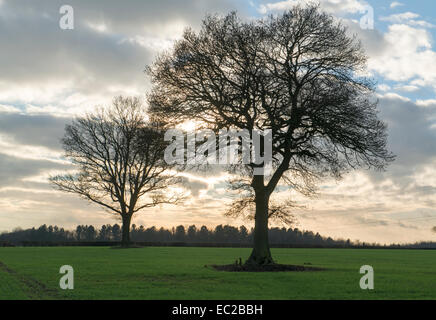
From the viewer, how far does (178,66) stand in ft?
98.2

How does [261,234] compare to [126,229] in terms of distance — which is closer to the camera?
[261,234]

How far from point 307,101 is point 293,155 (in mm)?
4211

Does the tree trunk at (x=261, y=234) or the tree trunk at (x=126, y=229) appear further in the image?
the tree trunk at (x=126, y=229)

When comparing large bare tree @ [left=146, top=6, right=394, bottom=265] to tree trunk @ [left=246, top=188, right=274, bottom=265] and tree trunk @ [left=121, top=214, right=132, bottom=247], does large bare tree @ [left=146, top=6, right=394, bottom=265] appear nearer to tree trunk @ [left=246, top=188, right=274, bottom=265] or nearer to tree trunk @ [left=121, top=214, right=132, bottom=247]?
tree trunk @ [left=246, top=188, right=274, bottom=265]

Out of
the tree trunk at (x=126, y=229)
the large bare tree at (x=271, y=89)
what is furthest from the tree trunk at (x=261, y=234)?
the tree trunk at (x=126, y=229)

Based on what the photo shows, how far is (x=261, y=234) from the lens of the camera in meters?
31.0

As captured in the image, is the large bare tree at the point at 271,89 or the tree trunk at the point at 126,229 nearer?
the large bare tree at the point at 271,89

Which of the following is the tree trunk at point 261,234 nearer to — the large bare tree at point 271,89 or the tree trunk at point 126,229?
the large bare tree at point 271,89

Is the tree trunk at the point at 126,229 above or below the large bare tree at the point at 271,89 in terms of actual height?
below

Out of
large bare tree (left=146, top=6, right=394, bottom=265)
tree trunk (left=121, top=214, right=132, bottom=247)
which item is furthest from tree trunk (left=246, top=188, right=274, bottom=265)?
tree trunk (left=121, top=214, right=132, bottom=247)

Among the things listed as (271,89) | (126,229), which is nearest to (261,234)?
(271,89)

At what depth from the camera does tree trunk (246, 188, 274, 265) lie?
3073 centimetres

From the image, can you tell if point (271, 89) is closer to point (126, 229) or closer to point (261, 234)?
point (261, 234)

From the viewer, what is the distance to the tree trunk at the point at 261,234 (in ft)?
101
